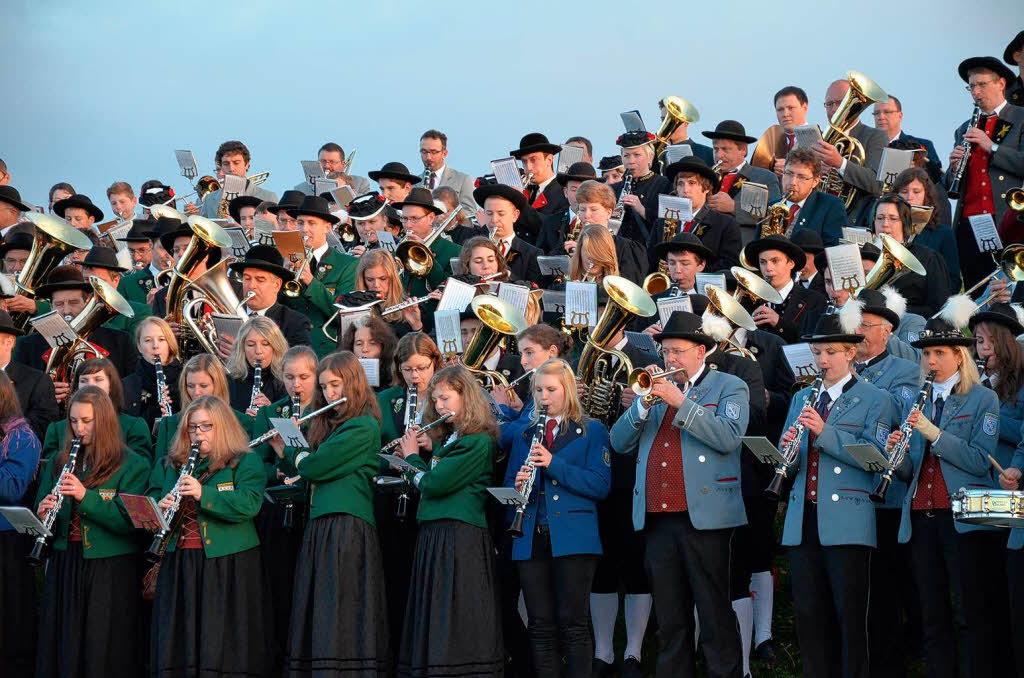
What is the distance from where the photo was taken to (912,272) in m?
11.0

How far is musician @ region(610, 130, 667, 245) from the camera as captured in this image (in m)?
13.6

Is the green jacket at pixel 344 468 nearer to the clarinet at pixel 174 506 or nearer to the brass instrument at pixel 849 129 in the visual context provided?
the clarinet at pixel 174 506

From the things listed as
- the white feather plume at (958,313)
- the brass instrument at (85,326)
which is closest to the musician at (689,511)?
the white feather plume at (958,313)

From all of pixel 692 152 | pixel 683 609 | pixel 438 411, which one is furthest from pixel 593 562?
pixel 692 152

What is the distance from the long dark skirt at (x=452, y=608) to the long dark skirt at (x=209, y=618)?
3.09ft

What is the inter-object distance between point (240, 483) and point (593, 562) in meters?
2.23

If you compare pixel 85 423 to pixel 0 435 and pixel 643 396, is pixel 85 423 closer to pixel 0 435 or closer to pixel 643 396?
pixel 0 435

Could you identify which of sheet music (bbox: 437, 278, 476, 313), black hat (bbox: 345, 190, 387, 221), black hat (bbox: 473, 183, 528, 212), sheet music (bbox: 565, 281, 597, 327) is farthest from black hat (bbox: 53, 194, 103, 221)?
sheet music (bbox: 565, 281, 597, 327)

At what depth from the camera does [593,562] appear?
8.95m

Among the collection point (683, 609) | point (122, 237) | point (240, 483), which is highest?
point (122, 237)

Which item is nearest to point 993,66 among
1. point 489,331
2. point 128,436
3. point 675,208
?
point 675,208

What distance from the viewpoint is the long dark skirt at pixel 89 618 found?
931 centimetres

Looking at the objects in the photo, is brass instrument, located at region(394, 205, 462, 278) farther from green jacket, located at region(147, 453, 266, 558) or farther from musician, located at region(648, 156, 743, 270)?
green jacket, located at region(147, 453, 266, 558)

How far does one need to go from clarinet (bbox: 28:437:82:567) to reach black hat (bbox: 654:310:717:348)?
374 centimetres
